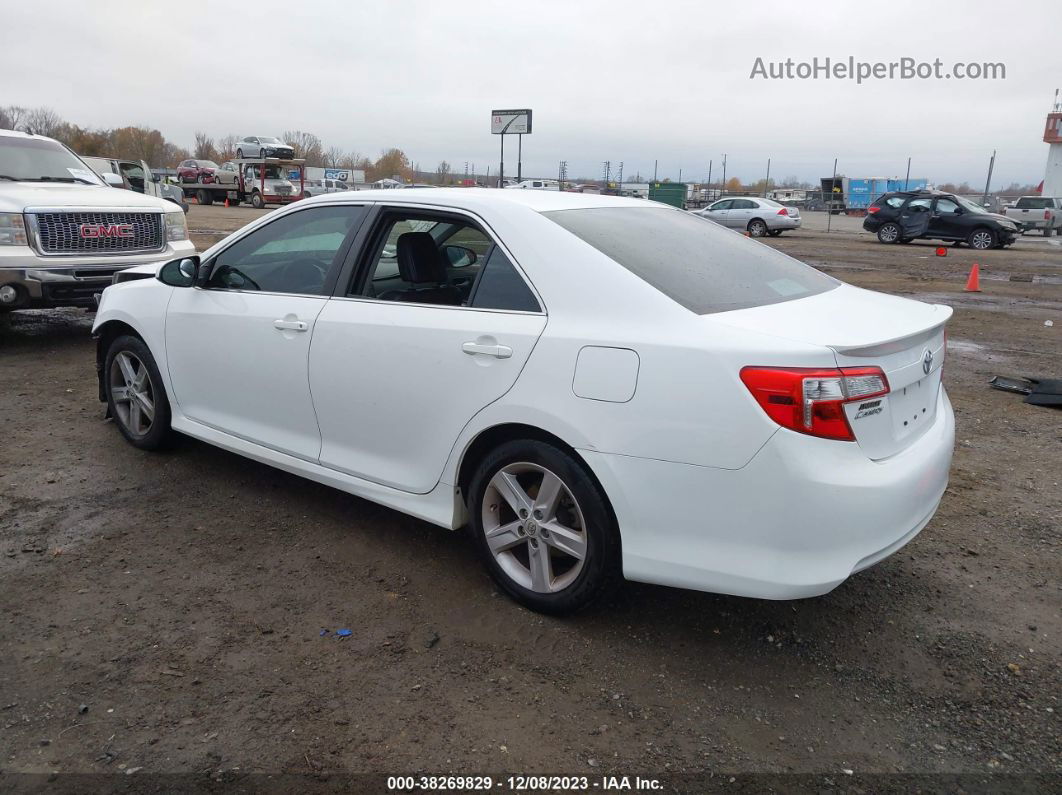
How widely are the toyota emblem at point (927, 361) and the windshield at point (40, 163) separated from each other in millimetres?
8747

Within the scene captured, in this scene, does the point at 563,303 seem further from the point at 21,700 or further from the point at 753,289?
the point at 21,700

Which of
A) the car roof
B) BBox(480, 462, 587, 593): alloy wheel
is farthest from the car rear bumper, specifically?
the car roof

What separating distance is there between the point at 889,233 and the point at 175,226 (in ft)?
79.5

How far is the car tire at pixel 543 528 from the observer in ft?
9.96

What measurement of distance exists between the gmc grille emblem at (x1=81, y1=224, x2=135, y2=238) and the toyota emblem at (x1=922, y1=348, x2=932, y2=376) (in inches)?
297

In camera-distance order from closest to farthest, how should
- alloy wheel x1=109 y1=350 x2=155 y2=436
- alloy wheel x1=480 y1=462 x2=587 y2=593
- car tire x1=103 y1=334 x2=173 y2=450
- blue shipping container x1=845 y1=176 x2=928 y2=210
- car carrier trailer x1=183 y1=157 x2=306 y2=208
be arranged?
alloy wheel x1=480 y1=462 x2=587 y2=593 → car tire x1=103 y1=334 x2=173 y2=450 → alloy wheel x1=109 y1=350 x2=155 y2=436 → car carrier trailer x1=183 y1=157 x2=306 y2=208 → blue shipping container x1=845 y1=176 x2=928 y2=210

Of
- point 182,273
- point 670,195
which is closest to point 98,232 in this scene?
point 182,273

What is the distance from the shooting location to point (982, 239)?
2523 centimetres

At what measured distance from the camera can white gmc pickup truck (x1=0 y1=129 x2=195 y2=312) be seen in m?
7.47

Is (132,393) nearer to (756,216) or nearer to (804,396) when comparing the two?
(804,396)

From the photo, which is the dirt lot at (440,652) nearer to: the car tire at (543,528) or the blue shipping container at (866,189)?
the car tire at (543,528)

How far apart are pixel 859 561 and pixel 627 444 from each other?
2.79 ft

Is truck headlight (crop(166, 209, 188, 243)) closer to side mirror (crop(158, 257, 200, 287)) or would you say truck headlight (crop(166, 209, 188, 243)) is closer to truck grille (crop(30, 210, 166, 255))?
truck grille (crop(30, 210, 166, 255))

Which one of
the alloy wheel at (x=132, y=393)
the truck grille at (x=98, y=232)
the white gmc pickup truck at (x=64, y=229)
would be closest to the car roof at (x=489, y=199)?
the alloy wheel at (x=132, y=393)
